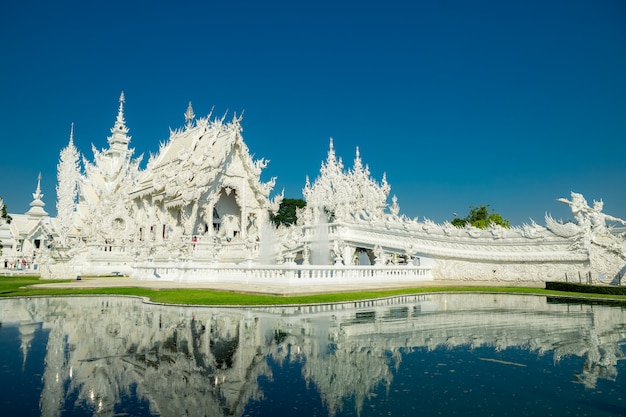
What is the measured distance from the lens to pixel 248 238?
28.5 m

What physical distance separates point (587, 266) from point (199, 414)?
20.9 m

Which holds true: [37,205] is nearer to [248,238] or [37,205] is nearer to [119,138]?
[119,138]

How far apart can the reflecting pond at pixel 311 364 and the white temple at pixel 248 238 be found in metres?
8.19

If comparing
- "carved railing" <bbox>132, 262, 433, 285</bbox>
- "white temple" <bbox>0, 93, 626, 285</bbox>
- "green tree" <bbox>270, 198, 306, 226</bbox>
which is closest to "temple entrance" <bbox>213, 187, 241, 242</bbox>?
"white temple" <bbox>0, 93, 626, 285</bbox>

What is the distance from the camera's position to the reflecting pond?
405 centimetres

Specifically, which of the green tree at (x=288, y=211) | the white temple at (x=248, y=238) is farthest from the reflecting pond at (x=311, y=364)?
the green tree at (x=288, y=211)

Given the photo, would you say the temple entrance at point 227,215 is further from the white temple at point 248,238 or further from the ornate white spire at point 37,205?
the ornate white spire at point 37,205

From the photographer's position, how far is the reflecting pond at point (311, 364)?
4.05 metres

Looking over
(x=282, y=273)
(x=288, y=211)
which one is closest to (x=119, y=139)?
(x=288, y=211)

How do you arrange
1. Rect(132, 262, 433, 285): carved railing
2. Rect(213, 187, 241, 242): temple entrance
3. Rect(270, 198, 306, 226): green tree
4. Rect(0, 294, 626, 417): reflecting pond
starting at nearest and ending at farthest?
1. Rect(0, 294, 626, 417): reflecting pond
2. Rect(132, 262, 433, 285): carved railing
3. Rect(213, 187, 241, 242): temple entrance
4. Rect(270, 198, 306, 226): green tree

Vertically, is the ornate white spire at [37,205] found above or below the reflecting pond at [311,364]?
above

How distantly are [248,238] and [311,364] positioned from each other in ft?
76.9

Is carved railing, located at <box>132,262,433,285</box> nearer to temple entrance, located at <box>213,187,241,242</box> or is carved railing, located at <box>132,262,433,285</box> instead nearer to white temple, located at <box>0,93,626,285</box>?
white temple, located at <box>0,93,626,285</box>

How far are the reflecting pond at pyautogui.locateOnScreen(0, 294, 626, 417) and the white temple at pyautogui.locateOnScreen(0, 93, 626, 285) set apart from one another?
8.19 m
